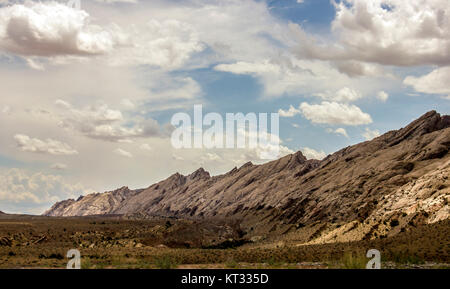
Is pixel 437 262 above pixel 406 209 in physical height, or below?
below

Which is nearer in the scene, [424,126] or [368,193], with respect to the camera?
[368,193]

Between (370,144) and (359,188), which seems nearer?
(359,188)

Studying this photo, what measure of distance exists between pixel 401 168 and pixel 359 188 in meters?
8.21

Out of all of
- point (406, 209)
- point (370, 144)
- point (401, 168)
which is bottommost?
point (406, 209)

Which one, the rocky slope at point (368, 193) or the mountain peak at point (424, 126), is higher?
the mountain peak at point (424, 126)

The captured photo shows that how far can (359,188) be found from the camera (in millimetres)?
77875

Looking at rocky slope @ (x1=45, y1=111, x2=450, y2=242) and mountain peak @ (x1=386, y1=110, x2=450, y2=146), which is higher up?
mountain peak @ (x1=386, y1=110, x2=450, y2=146)

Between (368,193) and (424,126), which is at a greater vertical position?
(424,126)

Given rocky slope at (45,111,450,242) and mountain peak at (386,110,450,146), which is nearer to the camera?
rocky slope at (45,111,450,242)

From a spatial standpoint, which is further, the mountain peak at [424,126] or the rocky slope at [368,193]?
the mountain peak at [424,126]
